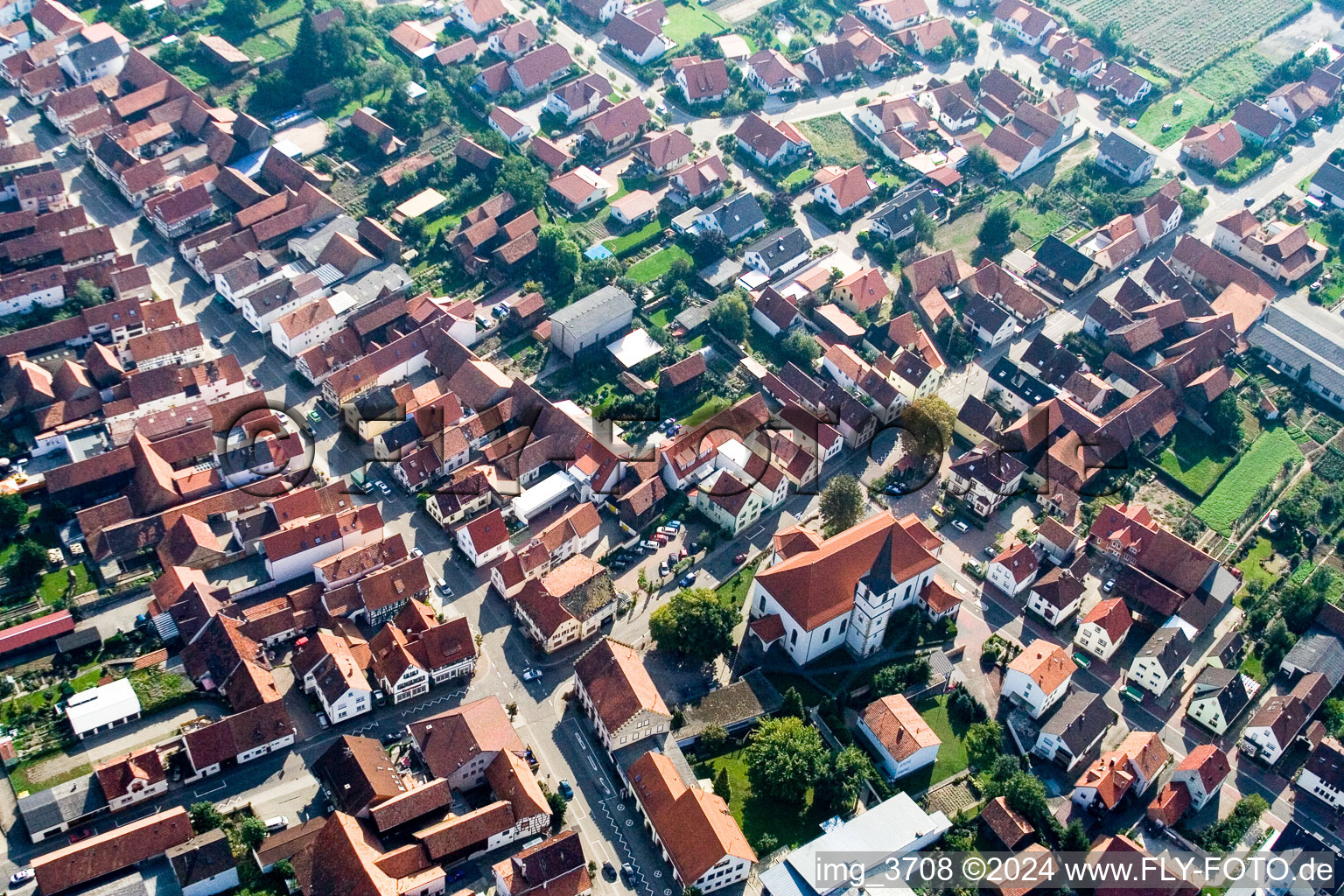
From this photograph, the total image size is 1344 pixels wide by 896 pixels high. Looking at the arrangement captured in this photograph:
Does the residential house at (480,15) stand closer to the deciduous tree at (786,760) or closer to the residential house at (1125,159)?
the residential house at (1125,159)

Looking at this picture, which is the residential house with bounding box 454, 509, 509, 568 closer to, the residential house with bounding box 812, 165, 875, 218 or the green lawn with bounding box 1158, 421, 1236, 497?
the residential house with bounding box 812, 165, 875, 218

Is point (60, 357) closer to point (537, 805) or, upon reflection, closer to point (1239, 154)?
point (537, 805)

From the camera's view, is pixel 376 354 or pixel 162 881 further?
pixel 376 354

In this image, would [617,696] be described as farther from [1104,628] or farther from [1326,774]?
[1326,774]

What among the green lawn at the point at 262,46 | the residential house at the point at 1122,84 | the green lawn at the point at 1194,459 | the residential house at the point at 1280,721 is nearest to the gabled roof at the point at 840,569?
the residential house at the point at 1280,721

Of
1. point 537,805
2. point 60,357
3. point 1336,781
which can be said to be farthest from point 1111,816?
point 60,357

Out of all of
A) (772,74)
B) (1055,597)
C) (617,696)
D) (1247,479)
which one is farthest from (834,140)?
(617,696)
